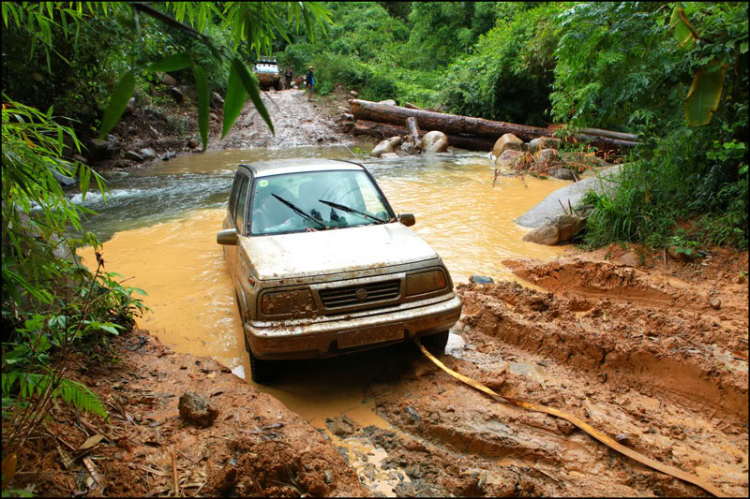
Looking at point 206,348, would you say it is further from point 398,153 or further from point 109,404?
point 398,153

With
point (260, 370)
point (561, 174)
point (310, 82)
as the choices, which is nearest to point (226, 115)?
point (260, 370)

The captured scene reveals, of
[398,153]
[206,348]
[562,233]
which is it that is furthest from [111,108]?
[398,153]

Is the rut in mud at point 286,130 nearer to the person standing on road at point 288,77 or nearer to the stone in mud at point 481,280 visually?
the person standing on road at point 288,77

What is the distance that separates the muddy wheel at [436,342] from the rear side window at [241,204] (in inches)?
83.3

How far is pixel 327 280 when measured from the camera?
3.70 m

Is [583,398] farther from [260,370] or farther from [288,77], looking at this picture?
[288,77]

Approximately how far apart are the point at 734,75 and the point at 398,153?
13.9 meters

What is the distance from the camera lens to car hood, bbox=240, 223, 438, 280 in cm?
380

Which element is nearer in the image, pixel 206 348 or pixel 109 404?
pixel 109 404

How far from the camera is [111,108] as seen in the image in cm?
133

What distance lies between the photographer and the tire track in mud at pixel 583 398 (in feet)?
9.12

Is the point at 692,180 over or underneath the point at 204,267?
over

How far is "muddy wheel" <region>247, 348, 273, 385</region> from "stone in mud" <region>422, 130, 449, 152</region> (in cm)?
1609

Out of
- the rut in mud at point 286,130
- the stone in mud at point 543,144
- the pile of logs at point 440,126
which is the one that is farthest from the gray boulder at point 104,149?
the stone in mud at point 543,144
